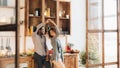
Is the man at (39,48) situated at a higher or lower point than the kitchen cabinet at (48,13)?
lower

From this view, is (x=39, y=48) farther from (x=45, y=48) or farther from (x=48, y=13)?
(x=48, y=13)

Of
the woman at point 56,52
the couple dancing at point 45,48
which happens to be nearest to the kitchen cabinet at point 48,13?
the couple dancing at point 45,48

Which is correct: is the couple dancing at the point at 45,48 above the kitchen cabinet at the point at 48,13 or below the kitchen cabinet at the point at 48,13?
below

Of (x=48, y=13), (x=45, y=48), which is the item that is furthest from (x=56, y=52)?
(x=48, y=13)

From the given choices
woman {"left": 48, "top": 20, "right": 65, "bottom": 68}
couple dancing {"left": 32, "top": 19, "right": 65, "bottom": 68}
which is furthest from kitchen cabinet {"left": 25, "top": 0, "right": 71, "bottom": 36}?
woman {"left": 48, "top": 20, "right": 65, "bottom": 68}

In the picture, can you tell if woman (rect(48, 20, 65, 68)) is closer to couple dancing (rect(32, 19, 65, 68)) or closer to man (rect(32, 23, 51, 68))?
couple dancing (rect(32, 19, 65, 68))

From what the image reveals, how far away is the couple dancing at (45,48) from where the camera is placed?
18.2 ft

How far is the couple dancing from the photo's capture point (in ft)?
18.2

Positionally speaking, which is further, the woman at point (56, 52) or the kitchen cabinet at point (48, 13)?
the kitchen cabinet at point (48, 13)

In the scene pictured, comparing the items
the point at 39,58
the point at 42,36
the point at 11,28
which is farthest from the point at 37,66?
the point at 11,28

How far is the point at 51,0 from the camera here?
6648 mm

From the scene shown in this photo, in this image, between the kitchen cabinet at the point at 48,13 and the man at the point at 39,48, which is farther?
the kitchen cabinet at the point at 48,13

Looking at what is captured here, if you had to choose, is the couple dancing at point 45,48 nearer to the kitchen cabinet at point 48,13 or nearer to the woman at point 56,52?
the woman at point 56,52

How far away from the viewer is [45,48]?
5688 millimetres
